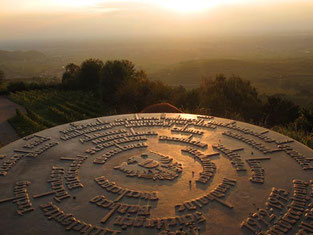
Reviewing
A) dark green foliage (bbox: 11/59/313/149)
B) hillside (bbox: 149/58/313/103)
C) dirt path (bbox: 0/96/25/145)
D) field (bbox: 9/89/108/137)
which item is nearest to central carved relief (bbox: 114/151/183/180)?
dark green foliage (bbox: 11/59/313/149)

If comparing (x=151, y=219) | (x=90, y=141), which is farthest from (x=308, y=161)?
(x=90, y=141)

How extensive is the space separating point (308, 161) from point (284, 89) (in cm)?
6384

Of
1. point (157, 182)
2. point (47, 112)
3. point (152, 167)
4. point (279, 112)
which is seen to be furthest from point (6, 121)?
point (279, 112)

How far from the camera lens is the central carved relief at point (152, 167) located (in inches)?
265

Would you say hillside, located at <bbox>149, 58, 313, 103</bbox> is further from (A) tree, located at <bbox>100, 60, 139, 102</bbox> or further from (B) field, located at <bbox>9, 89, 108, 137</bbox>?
(B) field, located at <bbox>9, 89, 108, 137</bbox>

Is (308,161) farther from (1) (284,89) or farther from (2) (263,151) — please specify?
(1) (284,89)

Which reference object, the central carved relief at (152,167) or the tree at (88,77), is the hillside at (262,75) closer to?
the tree at (88,77)

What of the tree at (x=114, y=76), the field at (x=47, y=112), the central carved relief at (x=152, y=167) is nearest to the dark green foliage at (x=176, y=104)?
the field at (x=47, y=112)

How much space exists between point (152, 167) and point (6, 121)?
19.1 m

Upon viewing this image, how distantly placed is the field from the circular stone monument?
10848 millimetres

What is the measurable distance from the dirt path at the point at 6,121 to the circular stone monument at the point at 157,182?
10171mm

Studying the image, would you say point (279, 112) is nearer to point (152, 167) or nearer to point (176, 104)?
point (176, 104)

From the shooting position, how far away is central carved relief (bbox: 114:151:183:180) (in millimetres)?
6735

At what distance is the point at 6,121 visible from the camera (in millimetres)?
22312
